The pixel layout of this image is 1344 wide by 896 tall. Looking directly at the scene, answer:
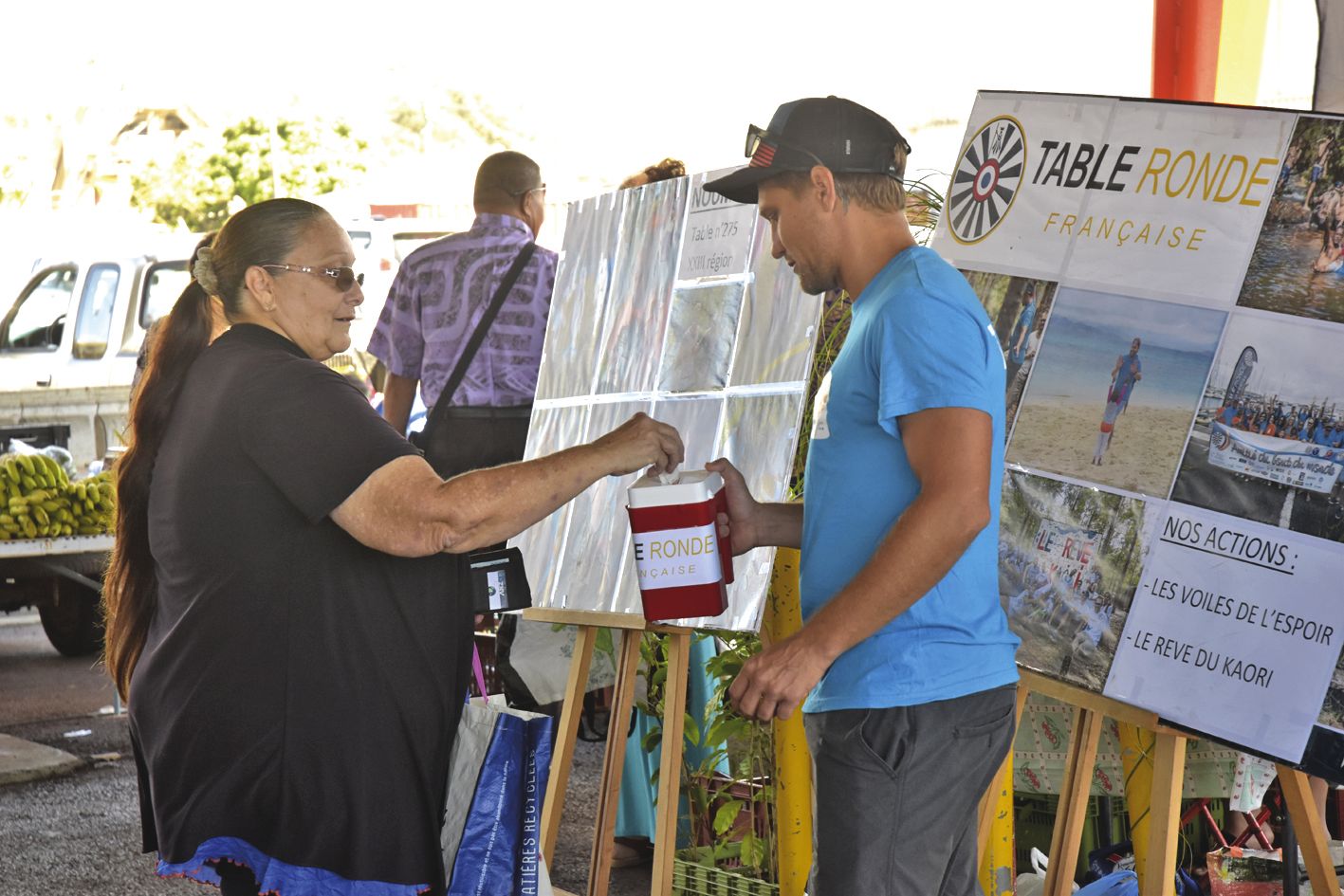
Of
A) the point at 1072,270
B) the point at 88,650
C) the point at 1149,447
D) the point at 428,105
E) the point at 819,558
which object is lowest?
the point at 88,650

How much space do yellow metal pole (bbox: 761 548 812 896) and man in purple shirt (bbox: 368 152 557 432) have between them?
1.86 metres

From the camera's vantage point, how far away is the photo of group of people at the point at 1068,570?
2.70m

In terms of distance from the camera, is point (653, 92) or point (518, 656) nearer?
point (518, 656)

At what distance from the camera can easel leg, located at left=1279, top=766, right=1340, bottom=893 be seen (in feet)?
8.04

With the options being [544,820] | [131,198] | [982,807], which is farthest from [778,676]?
[131,198]

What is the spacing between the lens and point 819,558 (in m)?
2.12

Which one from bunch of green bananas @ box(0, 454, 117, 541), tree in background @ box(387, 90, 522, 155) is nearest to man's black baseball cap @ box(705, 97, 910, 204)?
bunch of green bananas @ box(0, 454, 117, 541)

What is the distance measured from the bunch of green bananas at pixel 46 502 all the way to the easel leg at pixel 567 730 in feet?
13.9

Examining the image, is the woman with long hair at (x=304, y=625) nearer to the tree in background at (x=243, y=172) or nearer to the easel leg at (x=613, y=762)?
the easel leg at (x=613, y=762)

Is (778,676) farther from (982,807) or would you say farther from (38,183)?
(38,183)

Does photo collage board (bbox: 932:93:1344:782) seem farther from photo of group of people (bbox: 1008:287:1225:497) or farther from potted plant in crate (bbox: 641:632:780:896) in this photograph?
potted plant in crate (bbox: 641:632:780:896)

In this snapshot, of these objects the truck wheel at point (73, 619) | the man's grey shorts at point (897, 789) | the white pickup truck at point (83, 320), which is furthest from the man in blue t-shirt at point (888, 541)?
the white pickup truck at point (83, 320)

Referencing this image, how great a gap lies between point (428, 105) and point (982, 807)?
4942 centimetres

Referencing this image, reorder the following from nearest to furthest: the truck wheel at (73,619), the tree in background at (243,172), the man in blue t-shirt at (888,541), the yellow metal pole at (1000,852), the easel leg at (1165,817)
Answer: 1. the man in blue t-shirt at (888,541)
2. the easel leg at (1165,817)
3. the yellow metal pole at (1000,852)
4. the truck wheel at (73,619)
5. the tree in background at (243,172)
